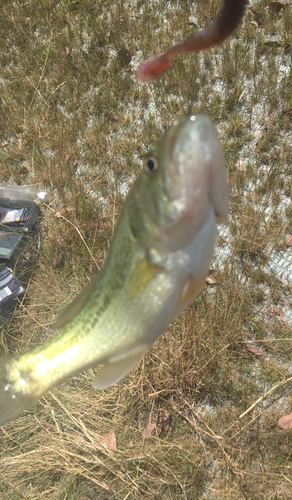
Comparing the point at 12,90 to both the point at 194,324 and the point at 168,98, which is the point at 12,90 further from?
the point at 194,324

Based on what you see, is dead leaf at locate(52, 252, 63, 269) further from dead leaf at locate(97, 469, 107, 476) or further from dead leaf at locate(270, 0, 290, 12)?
dead leaf at locate(270, 0, 290, 12)

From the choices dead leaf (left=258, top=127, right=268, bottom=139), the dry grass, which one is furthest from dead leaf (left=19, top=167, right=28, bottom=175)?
dead leaf (left=258, top=127, right=268, bottom=139)

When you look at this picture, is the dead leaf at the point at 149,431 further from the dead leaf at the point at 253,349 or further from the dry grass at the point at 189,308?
the dead leaf at the point at 253,349

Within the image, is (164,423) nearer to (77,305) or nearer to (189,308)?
(189,308)

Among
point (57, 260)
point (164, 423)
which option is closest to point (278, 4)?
point (57, 260)

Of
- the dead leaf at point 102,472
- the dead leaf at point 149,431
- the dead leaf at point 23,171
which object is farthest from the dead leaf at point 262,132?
the dead leaf at point 102,472

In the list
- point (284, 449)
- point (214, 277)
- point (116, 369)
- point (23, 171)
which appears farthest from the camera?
point (23, 171)

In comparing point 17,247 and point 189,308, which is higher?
point 17,247
